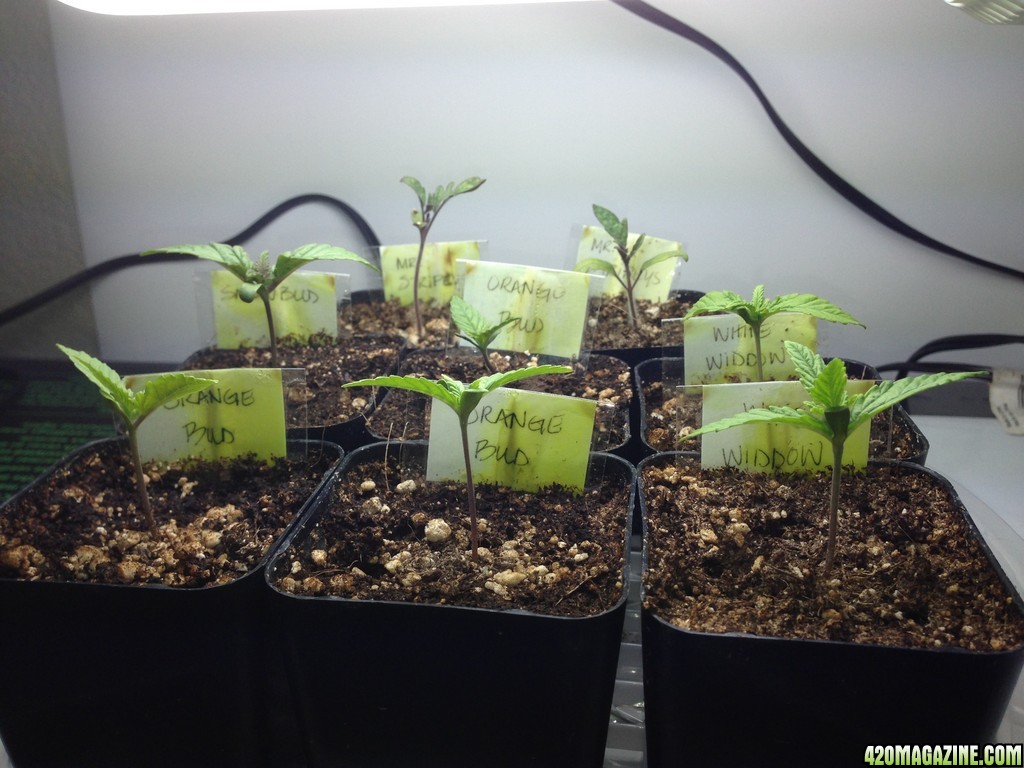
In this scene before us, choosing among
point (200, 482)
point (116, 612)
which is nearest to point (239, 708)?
point (116, 612)

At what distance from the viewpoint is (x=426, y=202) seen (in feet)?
4.49

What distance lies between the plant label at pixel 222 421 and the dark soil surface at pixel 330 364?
77 millimetres

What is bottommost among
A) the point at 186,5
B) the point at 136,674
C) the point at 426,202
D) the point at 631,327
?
the point at 136,674

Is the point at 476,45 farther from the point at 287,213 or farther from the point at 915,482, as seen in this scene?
the point at 915,482

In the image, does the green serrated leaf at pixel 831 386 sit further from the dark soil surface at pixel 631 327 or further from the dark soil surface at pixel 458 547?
the dark soil surface at pixel 631 327

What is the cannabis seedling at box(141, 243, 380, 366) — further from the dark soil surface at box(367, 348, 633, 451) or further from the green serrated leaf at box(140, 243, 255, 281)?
the dark soil surface at box(367, 348, 633, 451)

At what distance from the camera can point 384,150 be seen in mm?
1354

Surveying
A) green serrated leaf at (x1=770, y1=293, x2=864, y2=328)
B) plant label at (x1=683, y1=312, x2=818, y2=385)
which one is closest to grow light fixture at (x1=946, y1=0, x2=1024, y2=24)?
green serrated leaf at (x1=770, y1=293, x2=864, y2=328)

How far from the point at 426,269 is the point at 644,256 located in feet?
1.34

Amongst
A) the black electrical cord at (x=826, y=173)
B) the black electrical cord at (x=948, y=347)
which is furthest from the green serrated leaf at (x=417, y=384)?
the black electrical cord at (x=948, y=347)

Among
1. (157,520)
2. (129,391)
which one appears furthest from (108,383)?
(157,520)

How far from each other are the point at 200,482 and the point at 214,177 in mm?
650

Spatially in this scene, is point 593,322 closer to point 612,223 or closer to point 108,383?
point 612,223

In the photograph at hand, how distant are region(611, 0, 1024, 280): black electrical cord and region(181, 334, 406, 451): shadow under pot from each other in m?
0.67
